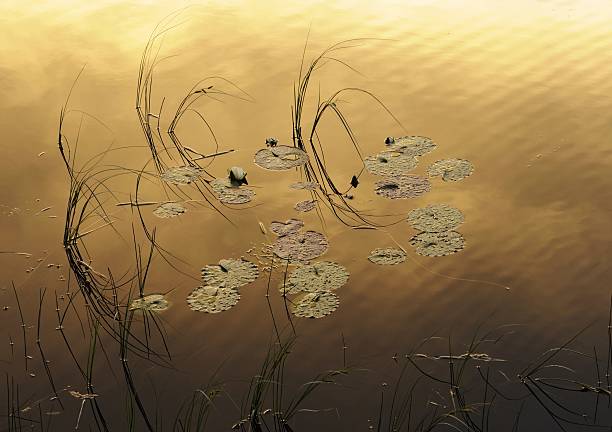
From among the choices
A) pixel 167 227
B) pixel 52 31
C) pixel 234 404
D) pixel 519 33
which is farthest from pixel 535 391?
pixel 52 31

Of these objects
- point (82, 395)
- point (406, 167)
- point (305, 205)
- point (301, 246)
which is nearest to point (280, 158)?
point (305, 205)

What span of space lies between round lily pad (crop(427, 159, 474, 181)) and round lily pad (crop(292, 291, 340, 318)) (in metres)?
0.75

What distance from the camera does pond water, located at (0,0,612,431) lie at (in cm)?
227

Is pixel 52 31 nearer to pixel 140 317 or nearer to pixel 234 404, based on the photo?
pixel 140 317

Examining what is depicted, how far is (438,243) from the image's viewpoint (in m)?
2.80

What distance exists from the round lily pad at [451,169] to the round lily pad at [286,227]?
0.52 metres

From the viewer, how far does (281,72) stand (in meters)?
3.88

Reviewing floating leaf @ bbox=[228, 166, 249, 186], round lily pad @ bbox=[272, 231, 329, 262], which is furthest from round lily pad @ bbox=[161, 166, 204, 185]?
round lily pad @ bbox=[272, 231, 329, 262]

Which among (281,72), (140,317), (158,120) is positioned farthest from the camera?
(281,72)

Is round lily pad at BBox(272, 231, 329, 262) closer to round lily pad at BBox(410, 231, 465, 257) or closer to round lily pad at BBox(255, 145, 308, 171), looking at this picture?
round lily pad at BBox(410, 231, 465, 257)

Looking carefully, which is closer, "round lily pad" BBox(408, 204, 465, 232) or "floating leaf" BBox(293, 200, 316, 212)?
"round lily pad" BBox(408, 204, 465, 232)

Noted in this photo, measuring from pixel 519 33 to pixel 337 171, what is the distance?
1.50m

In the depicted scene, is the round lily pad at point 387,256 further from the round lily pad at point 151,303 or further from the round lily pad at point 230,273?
the round lily pad at point 151,303

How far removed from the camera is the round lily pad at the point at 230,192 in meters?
3.05
